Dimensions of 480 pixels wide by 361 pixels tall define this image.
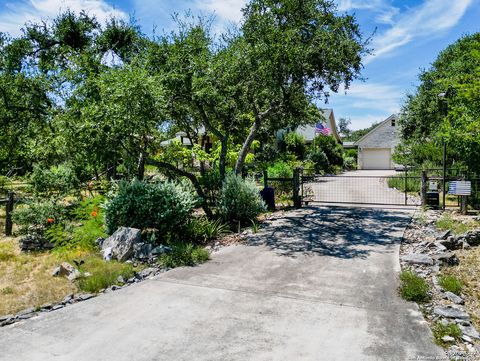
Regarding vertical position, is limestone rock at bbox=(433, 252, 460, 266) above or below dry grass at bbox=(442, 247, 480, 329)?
above

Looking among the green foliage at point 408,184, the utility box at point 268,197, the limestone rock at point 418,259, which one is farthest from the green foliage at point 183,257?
the green foliage at point 408,184

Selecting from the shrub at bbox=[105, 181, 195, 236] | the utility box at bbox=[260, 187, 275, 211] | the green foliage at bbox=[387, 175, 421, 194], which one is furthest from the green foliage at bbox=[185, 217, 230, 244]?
the green foliage at bbox=[387, 175, 421, 194]

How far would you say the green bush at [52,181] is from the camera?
35.7ft

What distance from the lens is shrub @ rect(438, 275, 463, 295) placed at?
17.9 ft

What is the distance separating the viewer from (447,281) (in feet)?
18.4

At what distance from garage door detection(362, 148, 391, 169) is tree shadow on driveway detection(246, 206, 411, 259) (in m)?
31.6

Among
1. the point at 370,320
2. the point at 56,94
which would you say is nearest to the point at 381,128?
the point at 56,94

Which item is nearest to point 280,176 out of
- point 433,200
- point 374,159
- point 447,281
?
point 433,200

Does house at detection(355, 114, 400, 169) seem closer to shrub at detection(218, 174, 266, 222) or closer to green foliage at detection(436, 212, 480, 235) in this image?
green foliage at detection(436, 212, 480, 235)

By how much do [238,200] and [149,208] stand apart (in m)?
2.95

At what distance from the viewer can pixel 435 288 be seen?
557cm

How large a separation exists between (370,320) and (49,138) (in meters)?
11.9

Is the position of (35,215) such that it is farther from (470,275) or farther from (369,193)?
(369,193)

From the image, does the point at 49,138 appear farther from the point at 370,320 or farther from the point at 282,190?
the point at 370,320
